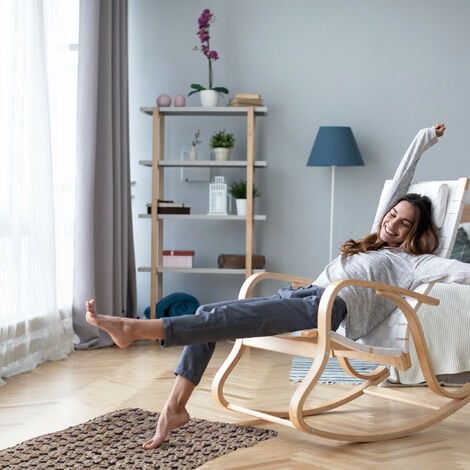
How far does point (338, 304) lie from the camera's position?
2854 mm

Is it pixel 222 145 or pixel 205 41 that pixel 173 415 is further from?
pixel 205 41

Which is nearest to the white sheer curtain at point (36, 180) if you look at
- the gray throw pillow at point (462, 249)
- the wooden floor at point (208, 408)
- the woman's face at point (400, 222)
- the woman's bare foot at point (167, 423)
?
the wooden floor at point (208, 408)

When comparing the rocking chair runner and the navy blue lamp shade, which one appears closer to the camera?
the rocking chair runner

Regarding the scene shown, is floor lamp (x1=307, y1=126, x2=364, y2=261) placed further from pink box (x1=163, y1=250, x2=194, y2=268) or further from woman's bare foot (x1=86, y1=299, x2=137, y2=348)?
woman's bare foot (x1=86, y1=299, x2=137, y2=348)

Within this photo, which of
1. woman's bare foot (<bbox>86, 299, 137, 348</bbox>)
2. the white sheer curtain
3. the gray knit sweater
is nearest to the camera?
woman's bare foot (<bbox>86, 299, 137, 348</bbox>)

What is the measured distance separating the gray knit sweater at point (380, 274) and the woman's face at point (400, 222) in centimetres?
6

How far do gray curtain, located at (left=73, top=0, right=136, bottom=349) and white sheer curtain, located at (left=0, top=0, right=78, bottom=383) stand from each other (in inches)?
3.6

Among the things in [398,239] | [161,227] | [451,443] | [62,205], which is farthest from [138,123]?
[451,443]

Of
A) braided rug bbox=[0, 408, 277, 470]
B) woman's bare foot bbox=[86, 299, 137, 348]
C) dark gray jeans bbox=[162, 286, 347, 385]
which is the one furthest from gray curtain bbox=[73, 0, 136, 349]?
woman's bare foot bbox=[86, 299, 137, 348]

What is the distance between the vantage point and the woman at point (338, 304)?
8.02 ft

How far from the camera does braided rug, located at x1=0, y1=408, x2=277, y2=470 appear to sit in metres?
2.45

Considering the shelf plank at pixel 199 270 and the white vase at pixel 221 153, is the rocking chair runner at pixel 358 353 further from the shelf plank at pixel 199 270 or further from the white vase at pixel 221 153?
the white vase at pixel 221 153

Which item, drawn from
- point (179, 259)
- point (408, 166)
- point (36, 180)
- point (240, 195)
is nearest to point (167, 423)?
point (408, 166)

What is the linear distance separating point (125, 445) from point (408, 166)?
1.60m
